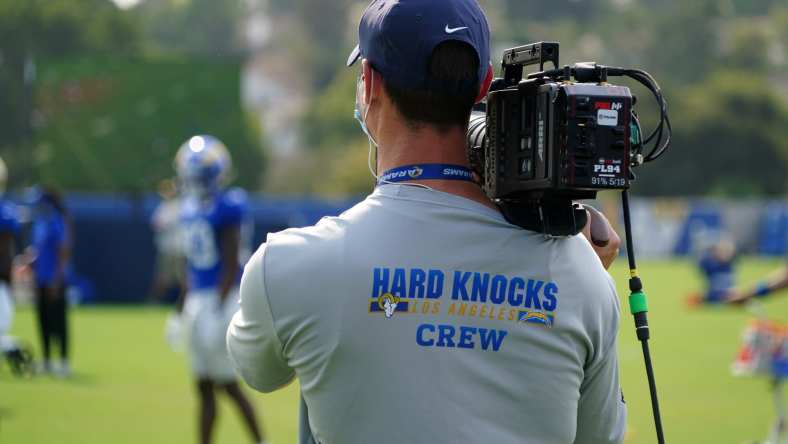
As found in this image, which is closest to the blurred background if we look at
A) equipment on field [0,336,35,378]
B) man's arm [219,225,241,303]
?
equipment on field [0,336,35,378]

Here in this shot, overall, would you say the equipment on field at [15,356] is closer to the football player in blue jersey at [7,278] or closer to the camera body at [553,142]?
the football player in blue jersey at [7,278]

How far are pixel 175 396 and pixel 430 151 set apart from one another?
9.23 metres

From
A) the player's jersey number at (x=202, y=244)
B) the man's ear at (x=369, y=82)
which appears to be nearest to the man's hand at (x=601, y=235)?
the man's ear at (x=369, y=82)

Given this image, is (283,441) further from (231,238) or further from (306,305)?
(306,305)

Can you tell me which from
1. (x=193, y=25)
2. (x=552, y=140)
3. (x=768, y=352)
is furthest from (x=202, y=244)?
(x=193, y=25)

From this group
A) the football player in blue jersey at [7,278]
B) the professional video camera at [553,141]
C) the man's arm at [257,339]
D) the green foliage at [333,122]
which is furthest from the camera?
the green foliage at [333,122]

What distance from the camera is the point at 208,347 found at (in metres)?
7.95

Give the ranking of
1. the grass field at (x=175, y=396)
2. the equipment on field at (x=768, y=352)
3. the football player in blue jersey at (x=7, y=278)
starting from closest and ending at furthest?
the equipment on field at (x=768, y=352) < the grass field at (x=175, y=396) < the football player in blue jersey at (x=7, y=278)

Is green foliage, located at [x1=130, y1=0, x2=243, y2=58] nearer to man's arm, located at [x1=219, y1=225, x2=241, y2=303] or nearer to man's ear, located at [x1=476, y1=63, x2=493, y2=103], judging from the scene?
man's arm, located at [x1=219, y1=225, x2=241, y2=303]

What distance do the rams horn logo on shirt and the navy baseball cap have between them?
44 cm

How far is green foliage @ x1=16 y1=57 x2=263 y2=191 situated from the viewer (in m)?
26.2

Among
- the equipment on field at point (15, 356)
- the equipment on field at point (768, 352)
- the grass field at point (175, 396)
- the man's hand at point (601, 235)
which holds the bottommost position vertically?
the grass field at point (175, 396)

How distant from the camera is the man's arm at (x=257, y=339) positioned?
Answer: 2455mm

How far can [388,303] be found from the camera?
2.42 m
